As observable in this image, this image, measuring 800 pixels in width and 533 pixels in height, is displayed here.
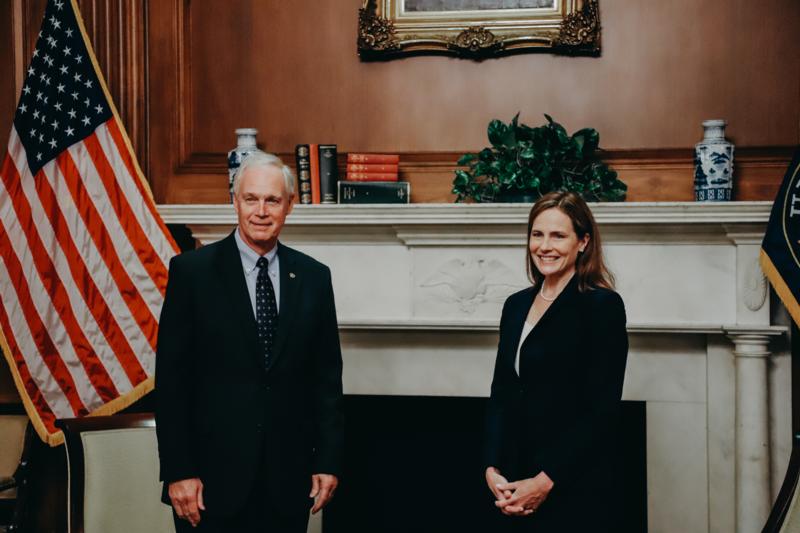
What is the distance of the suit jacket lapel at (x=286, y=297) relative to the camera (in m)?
2.07

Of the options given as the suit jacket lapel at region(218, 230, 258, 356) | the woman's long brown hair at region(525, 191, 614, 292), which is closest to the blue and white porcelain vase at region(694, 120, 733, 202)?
the woman's long brown hair at region(525, 191, 614, 292)

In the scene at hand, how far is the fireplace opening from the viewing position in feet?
11.2

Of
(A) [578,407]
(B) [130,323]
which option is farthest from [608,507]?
(B) [130,323]

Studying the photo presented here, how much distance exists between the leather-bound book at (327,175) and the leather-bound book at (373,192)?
0.17 feet

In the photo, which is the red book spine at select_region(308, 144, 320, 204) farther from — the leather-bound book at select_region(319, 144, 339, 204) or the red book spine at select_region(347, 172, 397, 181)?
the red book spine at select_region(347, 172, 397, 181)

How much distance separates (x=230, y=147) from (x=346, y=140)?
527 mm

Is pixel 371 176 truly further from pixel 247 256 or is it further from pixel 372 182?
pixel 247 256

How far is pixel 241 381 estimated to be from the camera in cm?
203

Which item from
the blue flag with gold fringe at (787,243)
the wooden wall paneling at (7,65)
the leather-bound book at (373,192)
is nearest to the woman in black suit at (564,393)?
the blue flag with gold fringe at (787,243)

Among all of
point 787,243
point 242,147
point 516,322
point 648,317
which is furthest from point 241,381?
point 787,243

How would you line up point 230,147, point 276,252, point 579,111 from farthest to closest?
point 230,147
point 579,111
point 276,252

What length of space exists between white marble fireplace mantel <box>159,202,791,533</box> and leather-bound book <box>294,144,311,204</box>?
84 mm

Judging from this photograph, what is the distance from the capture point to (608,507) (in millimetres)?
2004

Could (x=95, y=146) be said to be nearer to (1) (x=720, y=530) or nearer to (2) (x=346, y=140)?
(2) (x=346, y=140)
